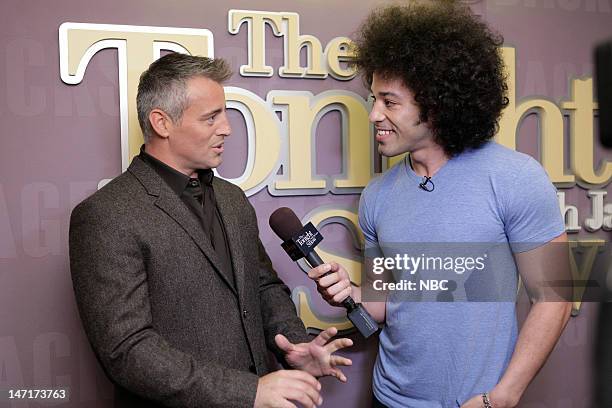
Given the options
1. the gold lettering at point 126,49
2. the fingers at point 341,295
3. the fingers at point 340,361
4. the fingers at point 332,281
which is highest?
the gold lettering at point 126,49

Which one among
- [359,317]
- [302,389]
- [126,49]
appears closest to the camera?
[302,389]

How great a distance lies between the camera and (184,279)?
4.83 feet

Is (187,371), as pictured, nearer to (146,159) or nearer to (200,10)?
(146,159)

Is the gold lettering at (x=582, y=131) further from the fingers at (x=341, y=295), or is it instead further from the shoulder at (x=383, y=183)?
the fingers at (x=341, y=295)

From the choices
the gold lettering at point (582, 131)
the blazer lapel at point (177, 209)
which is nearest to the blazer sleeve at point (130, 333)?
the blazer lapel at point (177, 209)

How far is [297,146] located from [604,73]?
151 centimetres

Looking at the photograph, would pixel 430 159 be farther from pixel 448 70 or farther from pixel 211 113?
pixel 211 113

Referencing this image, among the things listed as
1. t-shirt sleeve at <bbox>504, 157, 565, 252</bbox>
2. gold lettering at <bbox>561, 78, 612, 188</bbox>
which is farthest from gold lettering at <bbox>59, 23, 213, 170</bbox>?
gold lettering at <bbox>561, 78, 612, 188</bbox>

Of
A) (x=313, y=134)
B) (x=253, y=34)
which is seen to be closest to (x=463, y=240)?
(x=313, y=134)

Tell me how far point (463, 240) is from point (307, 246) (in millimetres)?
405

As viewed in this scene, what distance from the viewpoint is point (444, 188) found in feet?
5.10

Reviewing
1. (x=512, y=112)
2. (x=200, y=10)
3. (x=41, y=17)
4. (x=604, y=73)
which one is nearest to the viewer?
(x=604, y=73)

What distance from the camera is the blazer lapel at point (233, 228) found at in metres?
1.59

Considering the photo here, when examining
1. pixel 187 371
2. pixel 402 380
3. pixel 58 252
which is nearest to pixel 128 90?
pixel 58 252
